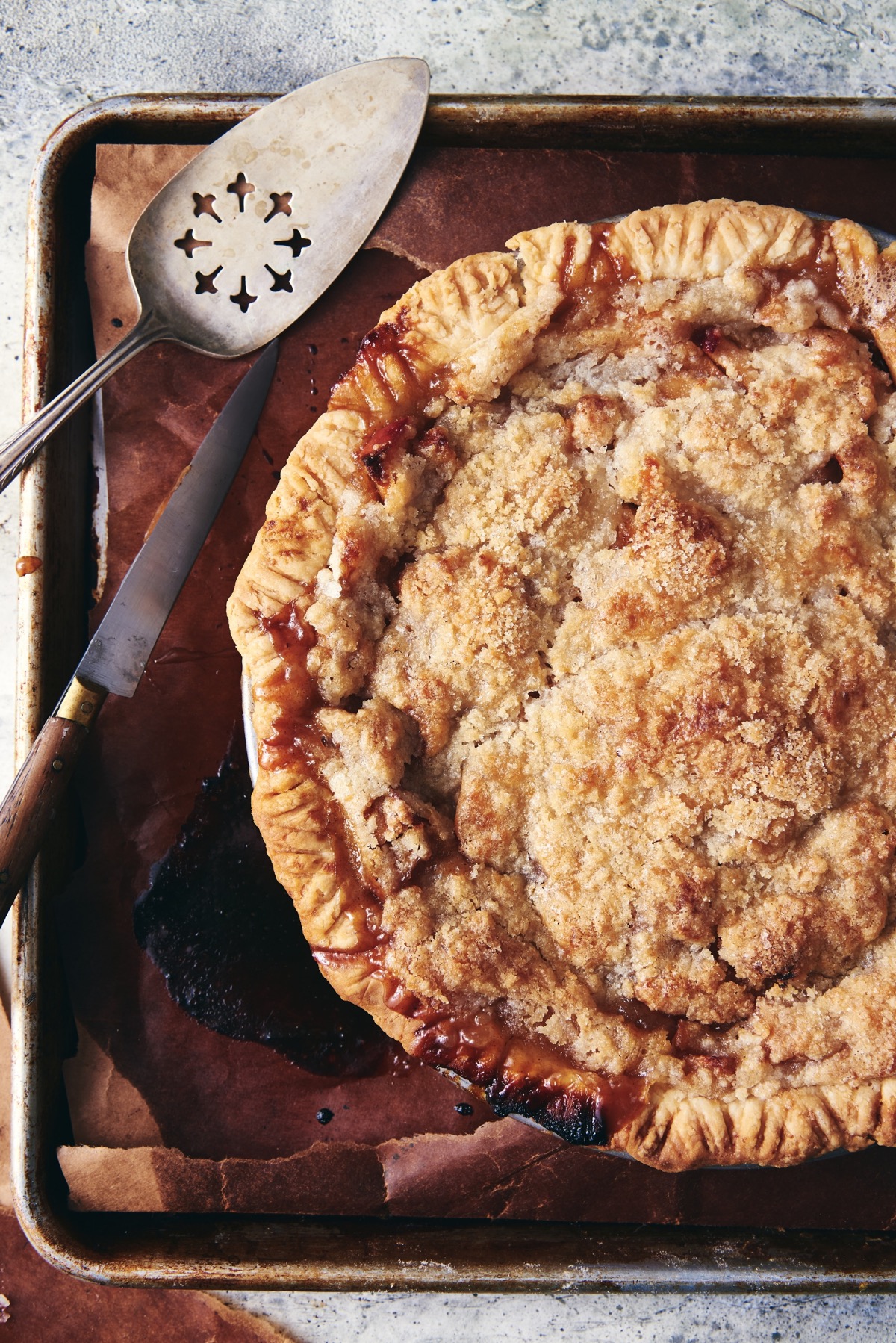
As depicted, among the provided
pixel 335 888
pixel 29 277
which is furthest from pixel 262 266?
pixel 335 888

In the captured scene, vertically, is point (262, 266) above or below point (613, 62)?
below

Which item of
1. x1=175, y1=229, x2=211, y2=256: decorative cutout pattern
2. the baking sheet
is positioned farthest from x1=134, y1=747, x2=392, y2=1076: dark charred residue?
x1=175, y1=229, x2=211, y2=256: decorative cutout pattern

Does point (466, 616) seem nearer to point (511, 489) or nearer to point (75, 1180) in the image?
point (511, 489)

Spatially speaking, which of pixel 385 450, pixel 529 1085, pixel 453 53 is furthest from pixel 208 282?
pixel 529 1085

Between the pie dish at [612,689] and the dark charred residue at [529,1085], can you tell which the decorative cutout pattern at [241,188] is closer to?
the pie dish at [612,689]

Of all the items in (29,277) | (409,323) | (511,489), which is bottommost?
(511,489)

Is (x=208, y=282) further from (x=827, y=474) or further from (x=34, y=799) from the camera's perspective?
(x=827, y=474)

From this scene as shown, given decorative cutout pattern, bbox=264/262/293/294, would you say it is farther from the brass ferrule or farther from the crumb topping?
the brass ferrule
